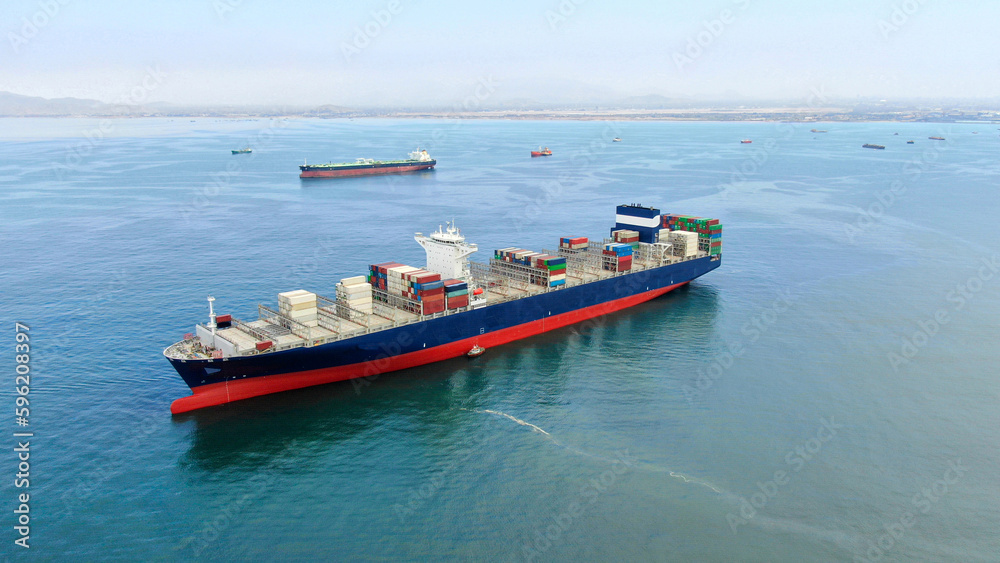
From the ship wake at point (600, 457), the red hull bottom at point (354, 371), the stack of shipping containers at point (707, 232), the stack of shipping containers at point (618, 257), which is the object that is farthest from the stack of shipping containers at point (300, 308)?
the stack of shipping containers at point (707, 232)

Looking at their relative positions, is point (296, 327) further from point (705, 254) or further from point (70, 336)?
point (705, 254)

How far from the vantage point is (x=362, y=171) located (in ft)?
562

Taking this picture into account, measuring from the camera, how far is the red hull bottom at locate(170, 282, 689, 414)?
42.4m

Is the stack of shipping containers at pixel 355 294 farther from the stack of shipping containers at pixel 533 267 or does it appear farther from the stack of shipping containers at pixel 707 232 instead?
the stack of shipping containers at pixel 707 232

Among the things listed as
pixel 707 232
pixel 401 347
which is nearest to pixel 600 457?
pixel 401 347

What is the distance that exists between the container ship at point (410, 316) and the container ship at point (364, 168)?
11094 centimetres

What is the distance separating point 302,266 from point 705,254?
49.7 metres

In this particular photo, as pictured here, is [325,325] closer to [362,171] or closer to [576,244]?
[576,244]

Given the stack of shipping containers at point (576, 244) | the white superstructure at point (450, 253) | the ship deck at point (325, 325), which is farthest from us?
the stack of shipping containers at point (576, 244)

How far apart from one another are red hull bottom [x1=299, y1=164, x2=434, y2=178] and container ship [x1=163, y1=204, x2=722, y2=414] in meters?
111

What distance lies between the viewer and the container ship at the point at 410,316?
141 ft

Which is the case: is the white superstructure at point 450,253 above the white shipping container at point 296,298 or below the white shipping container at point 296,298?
above

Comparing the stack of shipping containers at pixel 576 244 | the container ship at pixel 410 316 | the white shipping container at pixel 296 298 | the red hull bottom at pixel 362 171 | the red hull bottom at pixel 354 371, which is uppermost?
the red hull bottom at pixel 362 171

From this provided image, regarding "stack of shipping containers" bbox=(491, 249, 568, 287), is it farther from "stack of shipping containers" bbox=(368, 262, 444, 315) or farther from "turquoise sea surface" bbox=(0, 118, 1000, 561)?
"stack of shipping containers" bbox=(368, 262, 444, 315)
